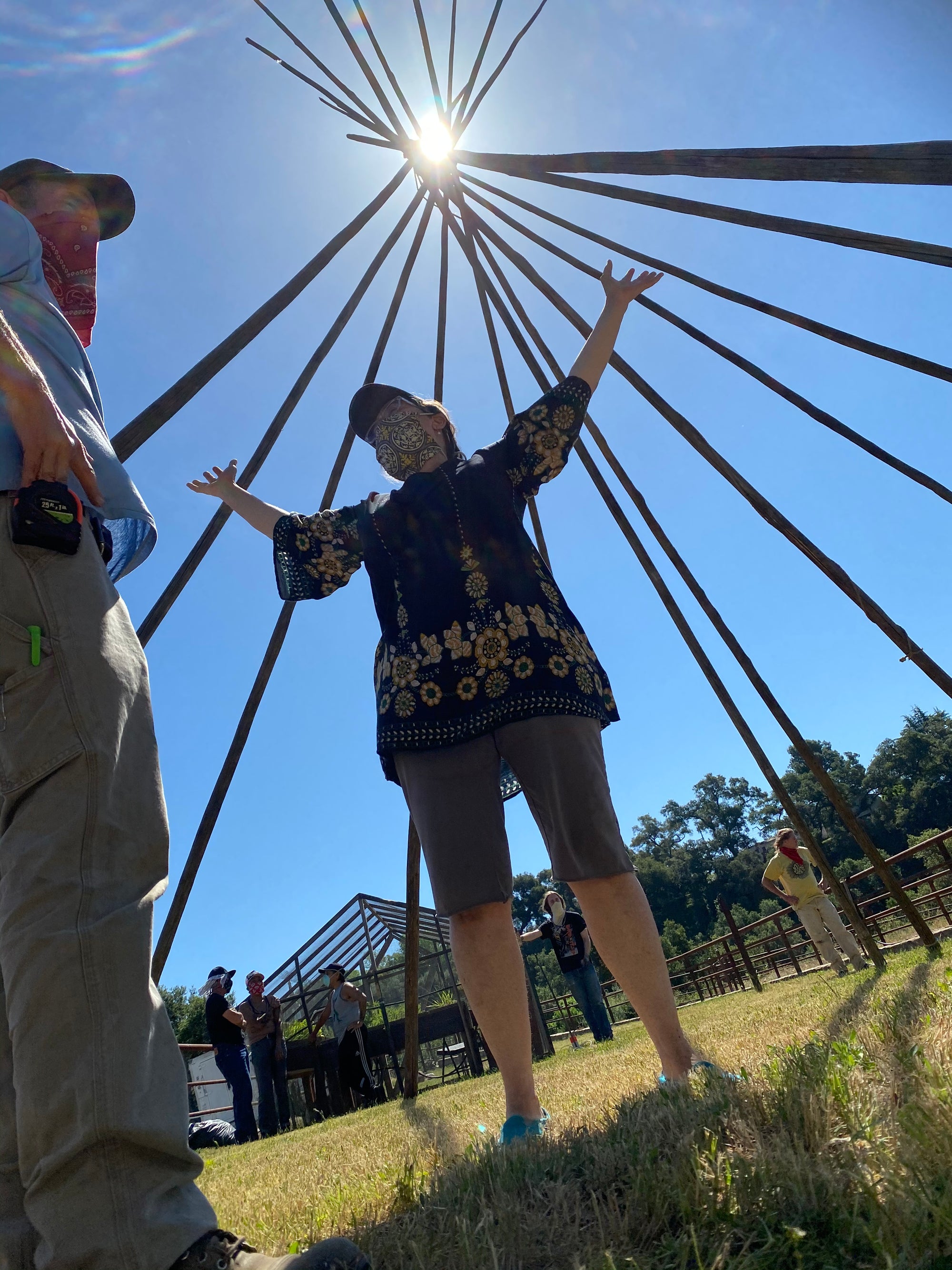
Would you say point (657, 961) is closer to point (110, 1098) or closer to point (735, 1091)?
point (735, 1091)

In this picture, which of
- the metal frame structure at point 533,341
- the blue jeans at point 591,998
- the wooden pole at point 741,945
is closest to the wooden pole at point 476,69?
the metal frame structure at point 533,341

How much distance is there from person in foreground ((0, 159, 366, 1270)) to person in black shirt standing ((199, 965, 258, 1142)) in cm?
719

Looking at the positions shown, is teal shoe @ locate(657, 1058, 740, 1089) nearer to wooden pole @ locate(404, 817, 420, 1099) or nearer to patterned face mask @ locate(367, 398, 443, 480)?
patterned face mask @ locate(367, 398, 443, 480)

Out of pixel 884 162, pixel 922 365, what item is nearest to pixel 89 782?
pixel 884 162

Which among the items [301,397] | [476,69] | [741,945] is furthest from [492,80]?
[741,945]

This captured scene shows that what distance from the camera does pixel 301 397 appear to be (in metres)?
4.07

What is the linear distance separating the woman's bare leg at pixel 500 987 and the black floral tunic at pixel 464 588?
47 centimetres

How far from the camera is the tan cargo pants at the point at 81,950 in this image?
0.97 meters

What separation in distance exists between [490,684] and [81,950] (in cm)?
131

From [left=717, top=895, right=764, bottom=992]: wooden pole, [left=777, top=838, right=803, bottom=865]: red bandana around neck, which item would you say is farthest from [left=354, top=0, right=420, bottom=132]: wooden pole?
[left=717, top=895, right=764, bottom=992]: wooden pole

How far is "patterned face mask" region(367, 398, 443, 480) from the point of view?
8.77 feet

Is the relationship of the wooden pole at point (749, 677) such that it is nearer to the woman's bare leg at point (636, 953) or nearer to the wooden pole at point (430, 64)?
the wooden pole at point (430, 64)

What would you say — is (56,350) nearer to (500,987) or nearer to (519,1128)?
(500,987)

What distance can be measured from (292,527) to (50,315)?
111 centimetres
